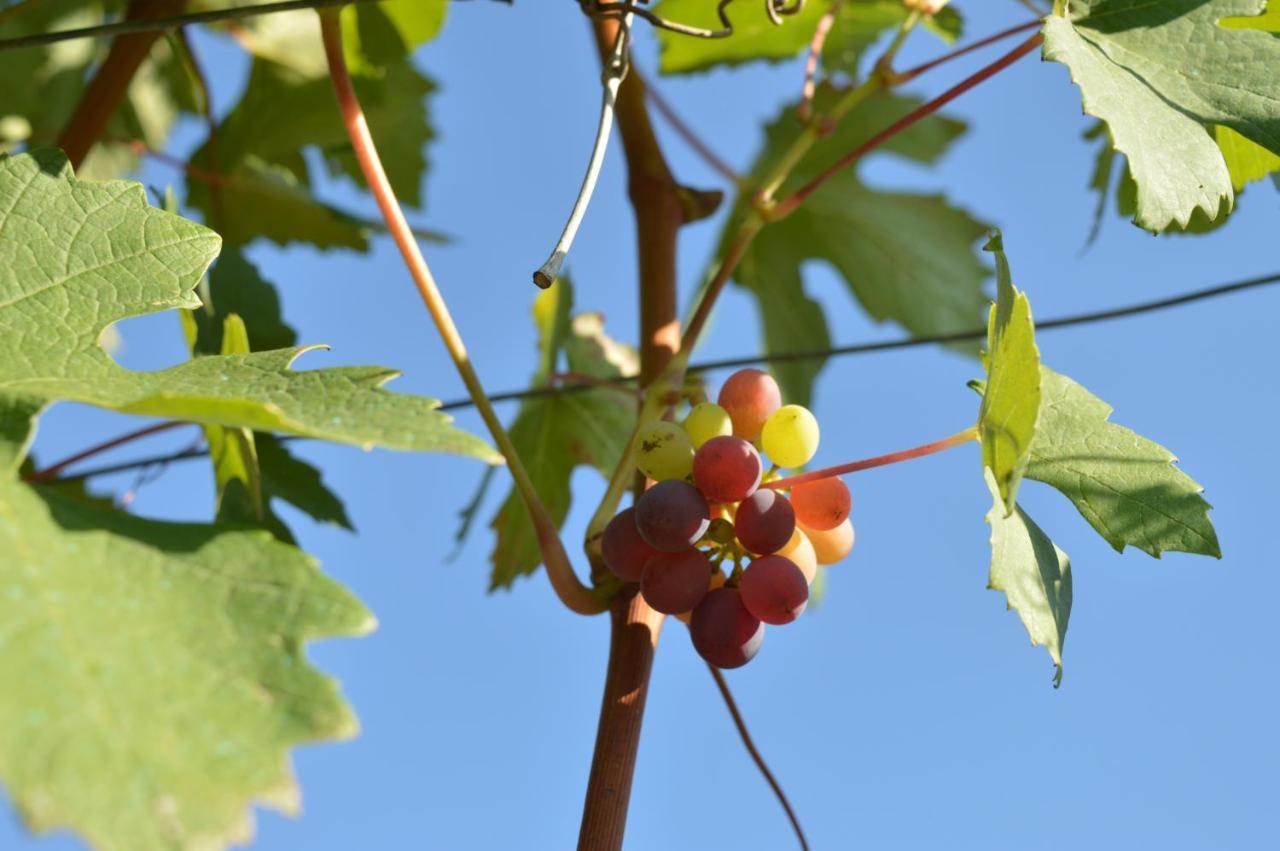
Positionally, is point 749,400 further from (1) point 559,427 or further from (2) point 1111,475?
(1) point 559,427

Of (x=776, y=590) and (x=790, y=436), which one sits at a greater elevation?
(x=790, y=436)

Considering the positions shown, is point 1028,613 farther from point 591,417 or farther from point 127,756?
point 591,417

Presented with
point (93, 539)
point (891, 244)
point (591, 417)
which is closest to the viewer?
point (93, 539)

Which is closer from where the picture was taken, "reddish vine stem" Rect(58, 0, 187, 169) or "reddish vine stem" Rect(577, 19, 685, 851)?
"reddish vine stem" Rect(577, 19, 685, 851)

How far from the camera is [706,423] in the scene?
815 mm

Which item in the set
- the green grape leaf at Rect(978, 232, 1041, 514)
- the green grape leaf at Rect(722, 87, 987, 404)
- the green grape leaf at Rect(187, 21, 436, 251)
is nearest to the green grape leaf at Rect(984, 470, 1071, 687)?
the green grape leaf at Rect(978, 232, 1041, 514)

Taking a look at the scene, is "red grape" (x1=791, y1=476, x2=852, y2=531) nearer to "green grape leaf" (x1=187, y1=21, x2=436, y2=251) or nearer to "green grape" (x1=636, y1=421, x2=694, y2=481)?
"green grape" (x1=636, y1=421, x2=694, y2=481)

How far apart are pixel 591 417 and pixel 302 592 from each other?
81 cm

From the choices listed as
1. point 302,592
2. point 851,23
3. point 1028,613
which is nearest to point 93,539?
point 302,592

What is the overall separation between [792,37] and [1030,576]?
1041 millimetres

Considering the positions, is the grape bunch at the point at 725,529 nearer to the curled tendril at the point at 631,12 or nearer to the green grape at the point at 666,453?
the green grape at the point at 666,453

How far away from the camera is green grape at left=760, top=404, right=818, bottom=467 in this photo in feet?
2.66

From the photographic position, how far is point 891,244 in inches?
68.6

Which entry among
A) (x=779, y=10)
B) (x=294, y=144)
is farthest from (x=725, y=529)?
(x=294, y=144)
